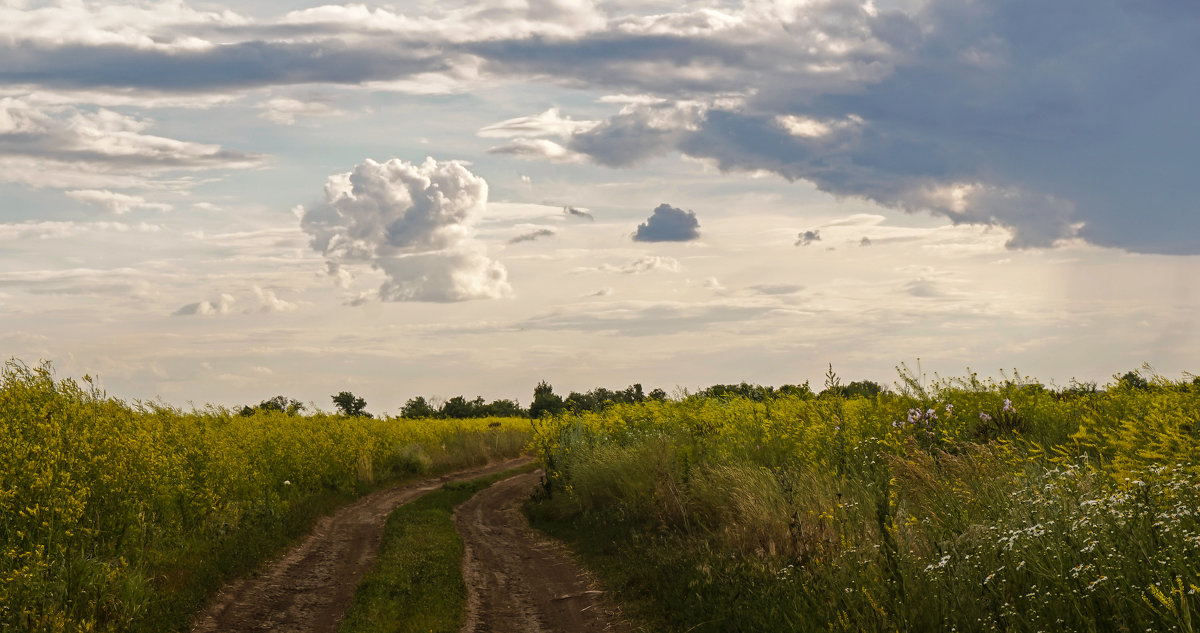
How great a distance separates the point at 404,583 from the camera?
52.1 ft

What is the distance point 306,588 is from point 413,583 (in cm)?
212

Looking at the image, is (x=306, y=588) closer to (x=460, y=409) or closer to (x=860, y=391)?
(x=860, y=391)

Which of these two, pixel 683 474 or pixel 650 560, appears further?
pixel 683 474

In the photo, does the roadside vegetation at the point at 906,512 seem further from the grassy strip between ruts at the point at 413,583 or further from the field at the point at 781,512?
the grassy strip between ruts at the point at 413,583

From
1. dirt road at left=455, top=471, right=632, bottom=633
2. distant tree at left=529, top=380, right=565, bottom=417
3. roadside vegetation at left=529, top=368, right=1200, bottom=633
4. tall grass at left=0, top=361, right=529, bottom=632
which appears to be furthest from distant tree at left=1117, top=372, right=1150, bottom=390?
distant tree at left=529, top=380, right=565, bottom=417

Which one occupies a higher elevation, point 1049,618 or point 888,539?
point 888,539

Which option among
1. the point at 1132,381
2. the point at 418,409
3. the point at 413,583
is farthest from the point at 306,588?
the point at 418,409

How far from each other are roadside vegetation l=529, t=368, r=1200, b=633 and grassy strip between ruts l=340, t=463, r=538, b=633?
291 cm

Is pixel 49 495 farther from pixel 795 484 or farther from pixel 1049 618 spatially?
pixel 1049 618

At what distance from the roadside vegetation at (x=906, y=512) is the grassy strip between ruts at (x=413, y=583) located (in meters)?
2.91

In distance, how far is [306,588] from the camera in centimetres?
1638

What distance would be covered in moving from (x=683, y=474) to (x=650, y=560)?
4.52 meters

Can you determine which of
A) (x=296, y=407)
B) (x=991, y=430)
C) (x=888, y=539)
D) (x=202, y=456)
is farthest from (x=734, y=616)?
(x=296, y=407)

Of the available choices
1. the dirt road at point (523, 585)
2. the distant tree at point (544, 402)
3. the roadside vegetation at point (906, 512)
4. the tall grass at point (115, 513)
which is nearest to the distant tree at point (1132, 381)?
the roadside vegetation at point (906, 512)
